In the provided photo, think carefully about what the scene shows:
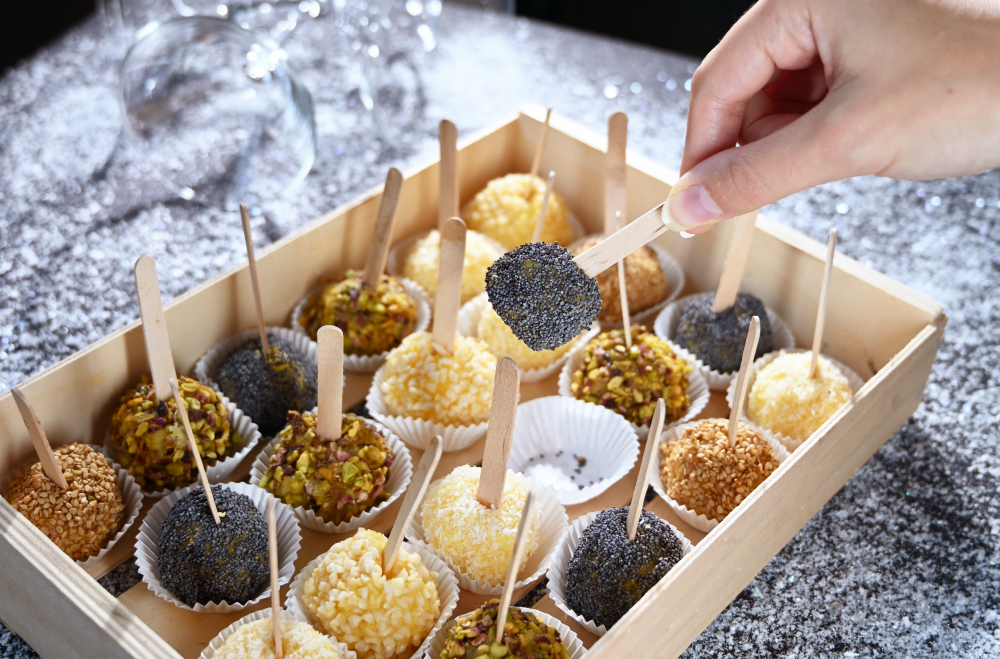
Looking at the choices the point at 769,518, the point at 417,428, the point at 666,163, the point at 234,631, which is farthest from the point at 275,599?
the point at 666,163

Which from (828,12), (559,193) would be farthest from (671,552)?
(559,193)

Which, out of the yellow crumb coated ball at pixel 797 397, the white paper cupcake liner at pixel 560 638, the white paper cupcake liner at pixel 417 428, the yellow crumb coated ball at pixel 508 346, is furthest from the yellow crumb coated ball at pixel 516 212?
the white paper cupcake liner at pixel 560 638

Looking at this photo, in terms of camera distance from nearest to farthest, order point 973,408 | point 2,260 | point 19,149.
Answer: point 973,408, point 2,260, point 19,149

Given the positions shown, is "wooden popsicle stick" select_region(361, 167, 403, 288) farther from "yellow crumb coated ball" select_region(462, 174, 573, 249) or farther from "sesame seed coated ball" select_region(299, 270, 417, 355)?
"yellow crumb coated ball" select_region(462, 174, 573, 249)

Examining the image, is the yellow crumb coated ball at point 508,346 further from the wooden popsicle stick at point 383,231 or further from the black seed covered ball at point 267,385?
the black seed covered ball at point 267,385

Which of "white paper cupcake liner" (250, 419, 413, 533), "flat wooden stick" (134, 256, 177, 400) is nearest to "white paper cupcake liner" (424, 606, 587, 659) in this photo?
"white paper cupcake liner" (250, 419, 413, 533)

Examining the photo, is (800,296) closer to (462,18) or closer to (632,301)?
(632,301)
